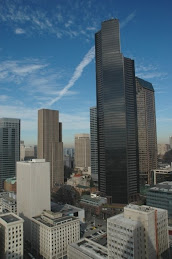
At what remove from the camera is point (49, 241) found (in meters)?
79.2

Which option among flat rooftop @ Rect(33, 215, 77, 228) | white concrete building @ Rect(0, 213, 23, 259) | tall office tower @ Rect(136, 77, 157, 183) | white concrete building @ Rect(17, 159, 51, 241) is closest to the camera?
white concrete building @ Rect(0, 213, 23, 259)

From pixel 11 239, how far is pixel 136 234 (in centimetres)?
4166

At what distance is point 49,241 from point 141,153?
5229 inches

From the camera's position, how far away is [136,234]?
57.6 m

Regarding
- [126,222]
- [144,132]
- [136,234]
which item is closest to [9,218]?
[126,222]

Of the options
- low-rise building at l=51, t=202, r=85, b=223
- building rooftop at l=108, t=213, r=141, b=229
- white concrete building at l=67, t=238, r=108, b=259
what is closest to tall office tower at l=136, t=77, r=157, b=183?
low-rise building at l=51, t=202, r=85, b=223

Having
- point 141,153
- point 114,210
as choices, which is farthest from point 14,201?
point 141,153

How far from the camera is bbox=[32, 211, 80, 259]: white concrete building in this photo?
261 ft

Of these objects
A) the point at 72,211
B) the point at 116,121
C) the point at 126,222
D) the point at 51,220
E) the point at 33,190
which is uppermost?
the point at 116,121

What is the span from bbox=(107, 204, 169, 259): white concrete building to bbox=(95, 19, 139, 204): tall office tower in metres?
79.7

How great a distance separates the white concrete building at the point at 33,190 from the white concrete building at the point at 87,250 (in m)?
29.9

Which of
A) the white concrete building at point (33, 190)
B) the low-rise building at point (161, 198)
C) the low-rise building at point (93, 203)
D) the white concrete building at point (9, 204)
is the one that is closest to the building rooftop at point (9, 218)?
the white concrete building at point (33, 190)

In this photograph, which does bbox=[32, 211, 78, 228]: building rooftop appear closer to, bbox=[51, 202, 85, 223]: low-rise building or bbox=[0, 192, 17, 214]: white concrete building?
bbox=[51, 202, 85, 223]: low-rise building

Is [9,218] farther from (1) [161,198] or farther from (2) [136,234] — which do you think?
(1) [161,198]
